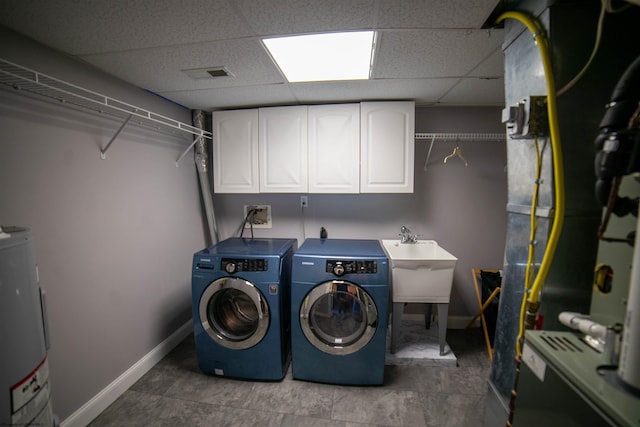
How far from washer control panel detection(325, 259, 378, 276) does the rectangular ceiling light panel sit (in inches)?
51.1

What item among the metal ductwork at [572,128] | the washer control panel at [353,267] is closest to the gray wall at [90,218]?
the washer control panel at [353,267]

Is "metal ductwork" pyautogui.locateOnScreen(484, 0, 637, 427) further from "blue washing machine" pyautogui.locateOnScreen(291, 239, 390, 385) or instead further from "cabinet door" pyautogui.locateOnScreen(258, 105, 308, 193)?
"cabinet door" pyautogui.locateOnScreen(258, 105, 308, 193)

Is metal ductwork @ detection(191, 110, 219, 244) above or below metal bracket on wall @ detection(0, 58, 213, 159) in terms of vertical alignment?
below

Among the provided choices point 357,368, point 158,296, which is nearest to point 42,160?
point 158,296

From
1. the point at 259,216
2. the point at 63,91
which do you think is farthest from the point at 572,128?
the point at 259,216

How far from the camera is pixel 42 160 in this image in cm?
130

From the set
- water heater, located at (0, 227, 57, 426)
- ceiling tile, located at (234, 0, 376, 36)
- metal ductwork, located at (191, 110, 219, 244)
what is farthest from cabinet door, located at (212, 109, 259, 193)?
water heater, located at (0, 227, 57, 426)

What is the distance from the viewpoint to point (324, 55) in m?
1.49

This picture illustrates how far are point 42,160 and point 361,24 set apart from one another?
5.88 feet

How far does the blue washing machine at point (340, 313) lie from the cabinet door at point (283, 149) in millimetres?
744

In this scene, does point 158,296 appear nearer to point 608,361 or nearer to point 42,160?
point 42,160

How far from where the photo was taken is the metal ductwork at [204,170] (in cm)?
239

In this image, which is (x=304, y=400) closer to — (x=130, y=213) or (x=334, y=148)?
(x=130, y=213)

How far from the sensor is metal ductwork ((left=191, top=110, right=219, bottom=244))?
2393 mm
